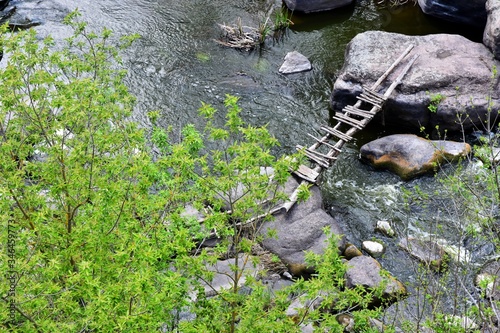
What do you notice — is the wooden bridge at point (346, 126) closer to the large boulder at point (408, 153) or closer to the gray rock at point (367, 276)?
the large boulder at point (408, 153)

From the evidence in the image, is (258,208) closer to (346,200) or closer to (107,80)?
(107,80)

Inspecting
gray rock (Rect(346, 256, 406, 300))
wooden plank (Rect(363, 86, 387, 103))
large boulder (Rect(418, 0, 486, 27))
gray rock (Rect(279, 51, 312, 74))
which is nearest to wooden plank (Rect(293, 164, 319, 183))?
gray rock (Rect(346, 256, 406, 300))

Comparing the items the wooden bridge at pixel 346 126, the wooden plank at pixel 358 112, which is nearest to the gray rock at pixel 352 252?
the wooden bridge at pixel 346 126

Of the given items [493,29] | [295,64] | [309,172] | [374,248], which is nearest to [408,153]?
[309,172]

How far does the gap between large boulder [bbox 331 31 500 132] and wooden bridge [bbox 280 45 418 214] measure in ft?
0.56

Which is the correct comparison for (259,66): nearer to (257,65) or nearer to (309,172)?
(257,65)

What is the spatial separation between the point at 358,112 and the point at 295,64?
8.96 ft

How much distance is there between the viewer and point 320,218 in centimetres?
956

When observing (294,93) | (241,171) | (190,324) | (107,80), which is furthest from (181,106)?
(190,324)

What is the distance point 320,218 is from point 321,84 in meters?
4.55

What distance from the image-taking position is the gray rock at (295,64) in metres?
13.4

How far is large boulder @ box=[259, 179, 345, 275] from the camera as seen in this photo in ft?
29.7

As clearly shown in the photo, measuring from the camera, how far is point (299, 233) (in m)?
9.30

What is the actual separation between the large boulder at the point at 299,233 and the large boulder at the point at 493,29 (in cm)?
573
